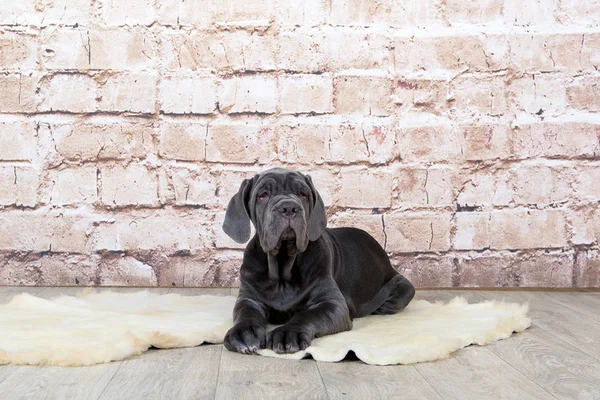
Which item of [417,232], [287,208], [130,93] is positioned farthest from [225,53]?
[287,208]

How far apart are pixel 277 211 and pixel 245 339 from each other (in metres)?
0.49

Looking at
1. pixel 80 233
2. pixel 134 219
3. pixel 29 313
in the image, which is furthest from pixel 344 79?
pixel 29 313

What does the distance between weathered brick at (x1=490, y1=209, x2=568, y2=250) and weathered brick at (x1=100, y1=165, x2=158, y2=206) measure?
1.91m

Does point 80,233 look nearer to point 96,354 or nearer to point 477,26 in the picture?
point 96,354

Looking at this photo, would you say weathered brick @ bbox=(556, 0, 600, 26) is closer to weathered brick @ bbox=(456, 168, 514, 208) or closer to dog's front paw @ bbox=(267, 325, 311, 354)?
weathered brick @ bbox=(456, 168, 514, 208)

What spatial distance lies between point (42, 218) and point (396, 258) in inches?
77.6

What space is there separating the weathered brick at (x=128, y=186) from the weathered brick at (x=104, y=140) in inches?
3.1

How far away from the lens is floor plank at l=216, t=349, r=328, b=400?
195 cm

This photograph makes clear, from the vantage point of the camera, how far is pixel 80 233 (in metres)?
4.05

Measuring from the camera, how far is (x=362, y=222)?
4035 millimetres

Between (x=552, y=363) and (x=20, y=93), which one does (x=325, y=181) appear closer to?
(x=20, y=93)

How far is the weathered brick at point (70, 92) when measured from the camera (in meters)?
4.05

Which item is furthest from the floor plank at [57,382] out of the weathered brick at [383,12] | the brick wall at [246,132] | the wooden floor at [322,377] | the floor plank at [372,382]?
the weathered brick at [383,12]

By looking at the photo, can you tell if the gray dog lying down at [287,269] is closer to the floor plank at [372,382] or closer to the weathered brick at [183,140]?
the floor plank at [372,382]
